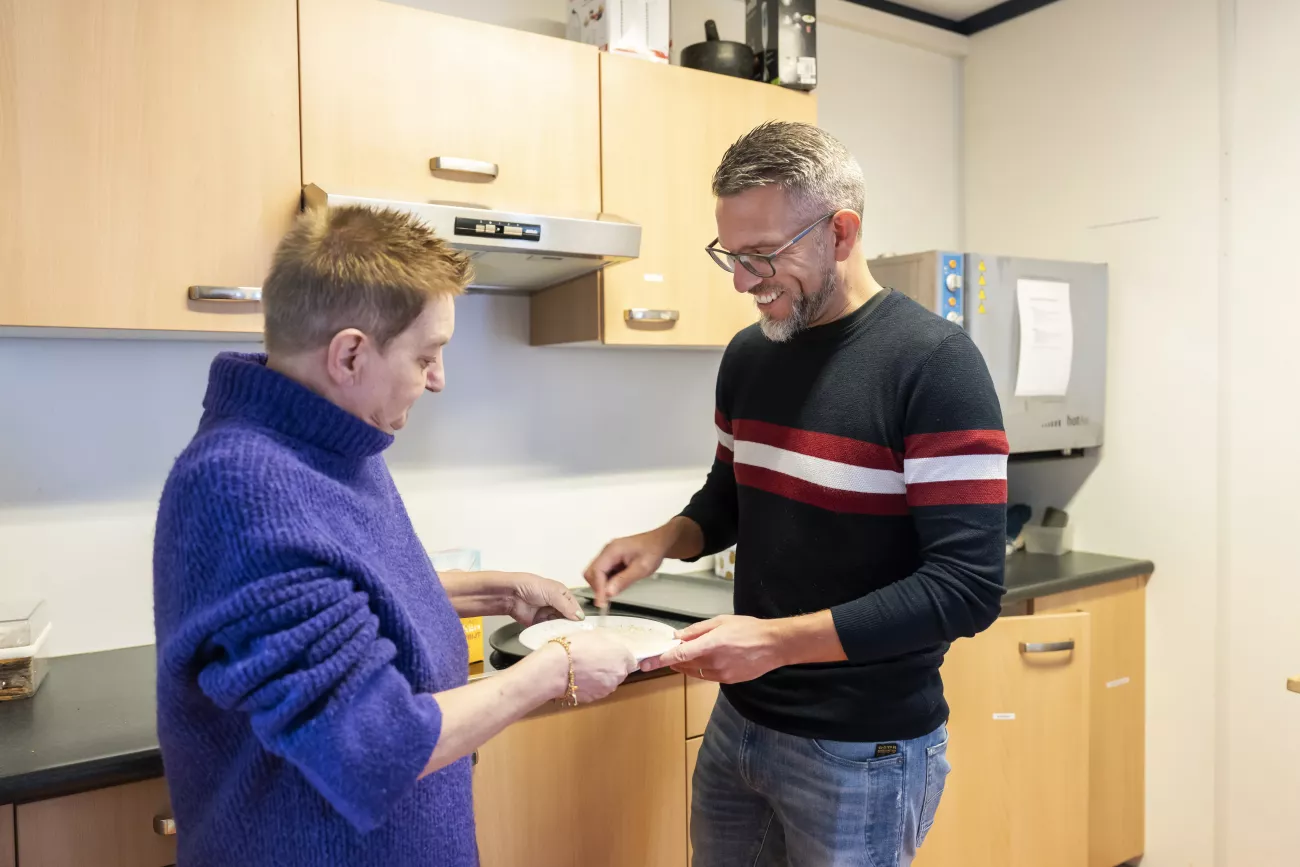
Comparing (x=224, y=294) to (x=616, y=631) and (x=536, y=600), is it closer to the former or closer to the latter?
(x=536, y=600)

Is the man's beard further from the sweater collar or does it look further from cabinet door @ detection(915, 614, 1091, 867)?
cabinet door @ detection(915, 614, 1091, 867)

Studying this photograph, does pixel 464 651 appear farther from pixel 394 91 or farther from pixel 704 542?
pixel 394 91

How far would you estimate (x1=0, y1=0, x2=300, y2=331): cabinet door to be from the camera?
1354mm

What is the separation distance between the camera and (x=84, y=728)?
4.45 ft

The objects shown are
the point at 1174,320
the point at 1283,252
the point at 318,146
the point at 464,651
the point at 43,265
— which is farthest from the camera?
the point at 1174,320

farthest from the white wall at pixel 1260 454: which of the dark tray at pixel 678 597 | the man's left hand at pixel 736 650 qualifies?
the man's left hand at pixel 736 650

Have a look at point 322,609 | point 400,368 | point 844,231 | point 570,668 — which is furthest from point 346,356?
point 844,231

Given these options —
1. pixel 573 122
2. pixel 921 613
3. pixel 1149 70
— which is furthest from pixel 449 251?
pixel 1149 70

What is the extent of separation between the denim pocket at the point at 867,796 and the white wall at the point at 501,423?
108cm

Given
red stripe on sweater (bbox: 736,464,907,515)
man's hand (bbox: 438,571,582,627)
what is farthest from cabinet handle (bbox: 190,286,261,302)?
red stripe on sweater (bbox: 736,464,907,515)

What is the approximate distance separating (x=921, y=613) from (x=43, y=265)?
136 centimetres

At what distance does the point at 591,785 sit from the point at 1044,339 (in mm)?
1580

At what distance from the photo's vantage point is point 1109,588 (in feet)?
7.75

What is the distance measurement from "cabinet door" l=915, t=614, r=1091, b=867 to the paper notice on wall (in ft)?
2.03
